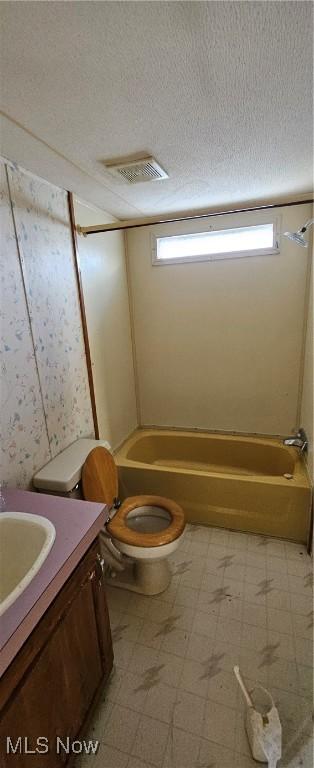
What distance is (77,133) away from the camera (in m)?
1.17

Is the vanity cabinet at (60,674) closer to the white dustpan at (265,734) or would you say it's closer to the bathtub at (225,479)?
the white dustpan at (265,734)

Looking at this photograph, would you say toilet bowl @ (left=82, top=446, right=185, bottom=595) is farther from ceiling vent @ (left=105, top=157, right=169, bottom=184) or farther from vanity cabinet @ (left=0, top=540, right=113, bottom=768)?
ceiling vent @ (left=105, top=157, right=169, bottom=184)

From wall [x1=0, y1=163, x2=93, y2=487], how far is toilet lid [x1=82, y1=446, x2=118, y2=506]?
20cm

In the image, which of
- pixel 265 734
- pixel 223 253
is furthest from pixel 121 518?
pixel 223 253

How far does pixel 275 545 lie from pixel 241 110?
2.27 metres

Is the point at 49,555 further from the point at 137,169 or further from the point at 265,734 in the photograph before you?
the point at 137,169

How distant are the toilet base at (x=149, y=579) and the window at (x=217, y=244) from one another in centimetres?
212

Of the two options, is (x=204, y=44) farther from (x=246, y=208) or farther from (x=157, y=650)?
(x=157, y=650)

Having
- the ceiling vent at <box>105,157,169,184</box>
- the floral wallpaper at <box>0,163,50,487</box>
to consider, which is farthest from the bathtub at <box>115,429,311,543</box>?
the ceiling vent at <box>105,157,169,184</box>

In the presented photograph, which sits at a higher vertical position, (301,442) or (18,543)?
(18,543)

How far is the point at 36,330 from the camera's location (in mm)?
1547

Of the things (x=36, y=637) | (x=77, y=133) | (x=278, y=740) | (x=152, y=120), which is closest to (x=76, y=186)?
(x=77, y=133)

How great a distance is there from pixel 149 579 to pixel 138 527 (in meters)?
0.27

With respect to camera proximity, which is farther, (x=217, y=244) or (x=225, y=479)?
(x=217, y=244)
